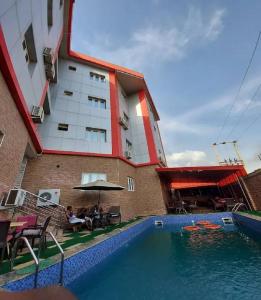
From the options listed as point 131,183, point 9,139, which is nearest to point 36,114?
point 9,139

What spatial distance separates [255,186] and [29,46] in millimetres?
16355

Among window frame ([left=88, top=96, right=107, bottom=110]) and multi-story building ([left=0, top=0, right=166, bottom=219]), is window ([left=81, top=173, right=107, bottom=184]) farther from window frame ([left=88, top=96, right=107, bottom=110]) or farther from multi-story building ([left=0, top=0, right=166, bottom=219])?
window frame ([left=88, top=96, right=107, bottom=110])

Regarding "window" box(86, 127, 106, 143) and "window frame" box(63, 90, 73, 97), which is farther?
"window frame" box(63, 90, 73, 97)

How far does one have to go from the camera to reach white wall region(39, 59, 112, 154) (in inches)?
465

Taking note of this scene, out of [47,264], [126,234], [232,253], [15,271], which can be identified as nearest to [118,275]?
[47,264]

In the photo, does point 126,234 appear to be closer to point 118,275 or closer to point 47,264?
point 118,275

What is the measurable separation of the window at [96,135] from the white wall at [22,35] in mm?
4463

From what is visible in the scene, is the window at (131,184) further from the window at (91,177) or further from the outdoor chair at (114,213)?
the outdoor chair at (114,213)

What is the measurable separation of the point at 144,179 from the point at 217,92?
9.94 metres

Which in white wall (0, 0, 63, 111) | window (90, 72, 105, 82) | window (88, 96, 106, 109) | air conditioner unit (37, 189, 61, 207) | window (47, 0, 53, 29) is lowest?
air conditioner unit (37, 189, 61, 207)

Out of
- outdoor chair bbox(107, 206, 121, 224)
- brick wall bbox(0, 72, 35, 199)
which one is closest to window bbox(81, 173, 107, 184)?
outdoor chair bbox(107, 206, 121, 224)

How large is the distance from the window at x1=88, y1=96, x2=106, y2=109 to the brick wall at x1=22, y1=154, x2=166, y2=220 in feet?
18.6

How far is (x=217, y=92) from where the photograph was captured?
520 inches

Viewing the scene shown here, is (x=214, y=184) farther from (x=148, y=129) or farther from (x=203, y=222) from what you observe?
(x=148, y=129)
